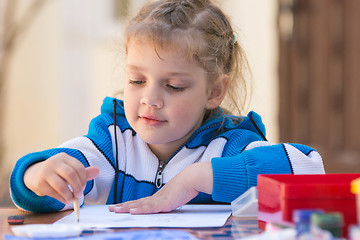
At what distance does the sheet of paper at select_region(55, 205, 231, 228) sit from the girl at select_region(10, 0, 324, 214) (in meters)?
Result: 0.03

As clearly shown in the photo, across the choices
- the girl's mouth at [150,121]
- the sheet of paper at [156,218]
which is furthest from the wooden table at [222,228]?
the girl's mouth at [150,121]

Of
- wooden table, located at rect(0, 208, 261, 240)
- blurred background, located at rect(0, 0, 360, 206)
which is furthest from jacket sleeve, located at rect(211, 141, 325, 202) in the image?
blurred background, located at rect(0, 0, 360, 206)

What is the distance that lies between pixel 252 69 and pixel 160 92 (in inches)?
32.4

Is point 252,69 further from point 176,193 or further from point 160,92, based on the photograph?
point 176,193

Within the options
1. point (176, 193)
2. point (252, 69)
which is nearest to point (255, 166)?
point (176, 193)

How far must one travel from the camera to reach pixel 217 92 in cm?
125

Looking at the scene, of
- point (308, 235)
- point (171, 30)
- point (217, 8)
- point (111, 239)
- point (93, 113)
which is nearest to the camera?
point (308, 235)

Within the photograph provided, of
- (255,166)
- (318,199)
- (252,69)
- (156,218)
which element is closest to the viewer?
(318,199)

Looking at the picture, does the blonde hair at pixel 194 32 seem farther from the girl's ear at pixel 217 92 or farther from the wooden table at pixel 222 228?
the wooden table at pixel 222 228

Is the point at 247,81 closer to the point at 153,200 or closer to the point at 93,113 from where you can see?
the point at 153,200

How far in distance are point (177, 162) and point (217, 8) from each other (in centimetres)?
36

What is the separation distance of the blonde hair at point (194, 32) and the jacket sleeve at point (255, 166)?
244 millimetres

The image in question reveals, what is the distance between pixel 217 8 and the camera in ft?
4.15

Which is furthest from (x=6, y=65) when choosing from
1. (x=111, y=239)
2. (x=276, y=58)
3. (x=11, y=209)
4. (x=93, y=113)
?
(x=111, y=239)
